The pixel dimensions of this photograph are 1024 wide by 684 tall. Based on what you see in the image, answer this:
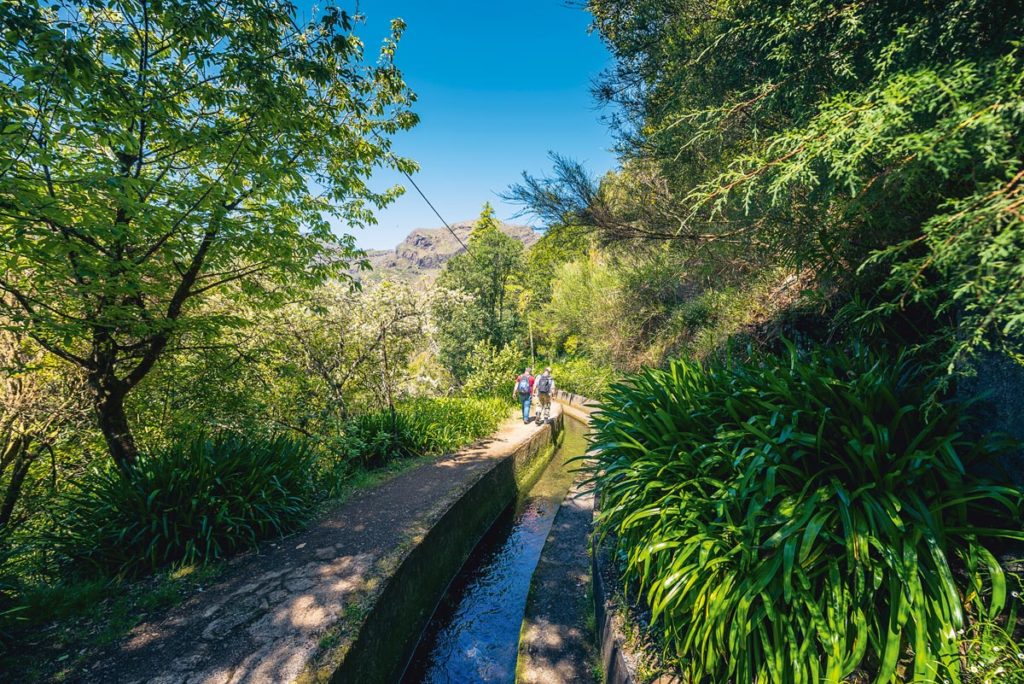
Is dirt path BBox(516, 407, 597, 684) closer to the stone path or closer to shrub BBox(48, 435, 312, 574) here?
the stone path

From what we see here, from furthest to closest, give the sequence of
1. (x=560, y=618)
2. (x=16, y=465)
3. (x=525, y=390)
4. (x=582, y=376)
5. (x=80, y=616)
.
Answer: (x=582, y=376) → (x=525, y=390) → (x=16, y=465) → (x=560, y=618) → (x=80, y=616)

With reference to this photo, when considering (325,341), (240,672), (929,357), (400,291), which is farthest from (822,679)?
(400,291)

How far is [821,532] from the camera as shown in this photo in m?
2.18

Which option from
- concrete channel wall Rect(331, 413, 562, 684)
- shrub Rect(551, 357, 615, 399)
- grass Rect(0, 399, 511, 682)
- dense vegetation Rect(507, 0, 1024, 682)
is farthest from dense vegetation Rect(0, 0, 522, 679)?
shrub Rect(551, 357, 615, 399)

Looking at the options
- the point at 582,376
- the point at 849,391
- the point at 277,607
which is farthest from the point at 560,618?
the point at 582,376

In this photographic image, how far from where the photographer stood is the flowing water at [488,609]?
12.8 ft

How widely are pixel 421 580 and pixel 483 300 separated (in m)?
15.6

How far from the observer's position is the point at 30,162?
10.5 ft

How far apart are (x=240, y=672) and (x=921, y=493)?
4476mm

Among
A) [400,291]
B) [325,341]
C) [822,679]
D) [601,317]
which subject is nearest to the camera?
[822,679]

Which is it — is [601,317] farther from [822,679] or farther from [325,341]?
[822,679]

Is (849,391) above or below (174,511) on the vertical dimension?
below

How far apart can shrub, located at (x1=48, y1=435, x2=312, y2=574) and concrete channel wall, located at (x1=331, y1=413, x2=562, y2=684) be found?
167 centimetres

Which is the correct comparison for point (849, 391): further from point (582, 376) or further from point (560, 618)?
point (582, 376)
